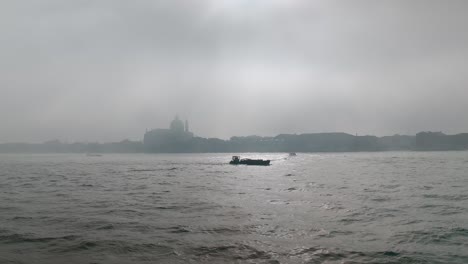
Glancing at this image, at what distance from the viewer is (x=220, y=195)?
32375mm

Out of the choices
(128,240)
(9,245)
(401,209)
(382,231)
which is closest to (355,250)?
(382,231)

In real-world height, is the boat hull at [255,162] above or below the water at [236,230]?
below

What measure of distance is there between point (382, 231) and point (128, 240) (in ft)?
39.5

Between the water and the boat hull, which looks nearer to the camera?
the water

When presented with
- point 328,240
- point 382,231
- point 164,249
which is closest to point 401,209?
point 382,231

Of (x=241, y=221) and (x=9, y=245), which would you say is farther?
(x=241, y=221)

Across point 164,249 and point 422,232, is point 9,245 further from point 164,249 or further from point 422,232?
point 422,232

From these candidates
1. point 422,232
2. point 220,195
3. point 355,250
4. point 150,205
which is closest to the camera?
Answer: point 355,250

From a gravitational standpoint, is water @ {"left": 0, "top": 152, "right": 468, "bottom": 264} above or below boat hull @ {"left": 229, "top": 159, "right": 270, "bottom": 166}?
above

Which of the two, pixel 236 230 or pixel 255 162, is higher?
pixel 236 230

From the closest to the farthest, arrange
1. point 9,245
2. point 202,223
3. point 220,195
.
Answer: point 9,245
point 202,223
point 220,195

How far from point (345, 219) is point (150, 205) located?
1390 centimetres

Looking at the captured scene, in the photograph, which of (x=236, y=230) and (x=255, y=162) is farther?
(x=255, y=162)

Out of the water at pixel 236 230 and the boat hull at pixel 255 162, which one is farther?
the boat hull at pixel 255 162
